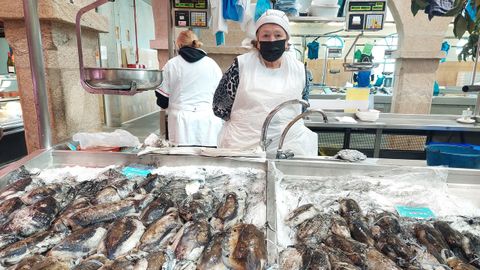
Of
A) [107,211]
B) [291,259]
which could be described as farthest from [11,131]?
[291,259]

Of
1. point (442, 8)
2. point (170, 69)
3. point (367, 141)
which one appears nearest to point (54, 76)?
point (170, 69)

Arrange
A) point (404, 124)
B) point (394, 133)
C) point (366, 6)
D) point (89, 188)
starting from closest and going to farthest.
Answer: point (89, 188)
point (366, 6)
point (404, 124)
point (394, 133)

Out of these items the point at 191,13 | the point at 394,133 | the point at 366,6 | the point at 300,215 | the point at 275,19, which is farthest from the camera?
the point at 394,133

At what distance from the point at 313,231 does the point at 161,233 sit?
0.63 m

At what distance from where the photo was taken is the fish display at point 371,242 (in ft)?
3.38

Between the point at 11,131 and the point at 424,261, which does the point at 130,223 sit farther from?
the point at 11,131

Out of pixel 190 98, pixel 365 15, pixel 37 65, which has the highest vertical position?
pixel 365 15

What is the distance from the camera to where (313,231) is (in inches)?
47.8

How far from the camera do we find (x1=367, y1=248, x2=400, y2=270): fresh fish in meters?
1.00

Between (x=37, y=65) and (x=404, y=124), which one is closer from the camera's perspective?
(x=37, y=65)

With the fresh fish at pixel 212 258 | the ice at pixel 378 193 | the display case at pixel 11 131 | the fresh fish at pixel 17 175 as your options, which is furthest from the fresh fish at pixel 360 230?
the display case at pixel 11 131

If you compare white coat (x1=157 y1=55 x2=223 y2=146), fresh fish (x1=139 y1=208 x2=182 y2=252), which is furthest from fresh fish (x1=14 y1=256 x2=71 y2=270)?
white coat (x1=157 y1=55 x2=223 y2=146)

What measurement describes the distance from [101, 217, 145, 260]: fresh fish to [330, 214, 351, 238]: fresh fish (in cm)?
81

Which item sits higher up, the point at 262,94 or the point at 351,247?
the point at 262,94
